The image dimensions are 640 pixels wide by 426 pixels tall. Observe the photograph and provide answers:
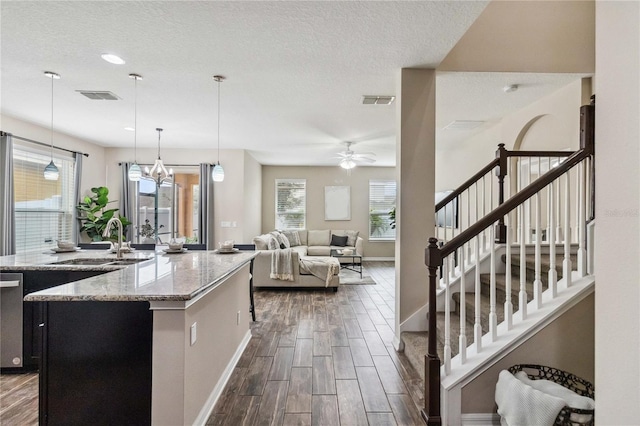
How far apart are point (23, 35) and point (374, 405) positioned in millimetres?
3950

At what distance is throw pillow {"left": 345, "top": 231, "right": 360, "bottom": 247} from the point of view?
27.5ft

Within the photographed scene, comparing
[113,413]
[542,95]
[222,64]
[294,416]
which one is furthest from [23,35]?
[542,95]

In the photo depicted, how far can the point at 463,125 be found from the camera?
5.01m

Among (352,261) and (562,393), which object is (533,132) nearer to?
(562,393)

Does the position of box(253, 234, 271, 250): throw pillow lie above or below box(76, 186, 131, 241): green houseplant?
below

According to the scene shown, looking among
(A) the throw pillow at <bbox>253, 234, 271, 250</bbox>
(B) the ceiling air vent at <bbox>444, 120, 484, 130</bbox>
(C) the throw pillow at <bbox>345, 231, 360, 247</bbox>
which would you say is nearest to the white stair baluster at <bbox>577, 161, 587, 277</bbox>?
(B) the ceiling air vent at <bbox>444, 120, 484, 130</bbox>

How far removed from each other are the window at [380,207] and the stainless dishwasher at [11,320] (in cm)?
772

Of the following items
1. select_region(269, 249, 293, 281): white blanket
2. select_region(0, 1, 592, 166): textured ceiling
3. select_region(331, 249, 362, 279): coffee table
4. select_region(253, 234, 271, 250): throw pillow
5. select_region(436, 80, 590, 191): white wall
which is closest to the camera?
select_region(0, 1, 592, 166): textured ceiling

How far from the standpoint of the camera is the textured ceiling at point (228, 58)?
2207 mm

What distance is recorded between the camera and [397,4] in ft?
6.89

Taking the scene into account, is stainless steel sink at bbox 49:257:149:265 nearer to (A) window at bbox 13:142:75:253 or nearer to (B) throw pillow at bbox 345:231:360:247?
(A) window at bbox 13:142:75:253

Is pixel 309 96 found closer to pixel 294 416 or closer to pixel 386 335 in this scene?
pixel 386 335
